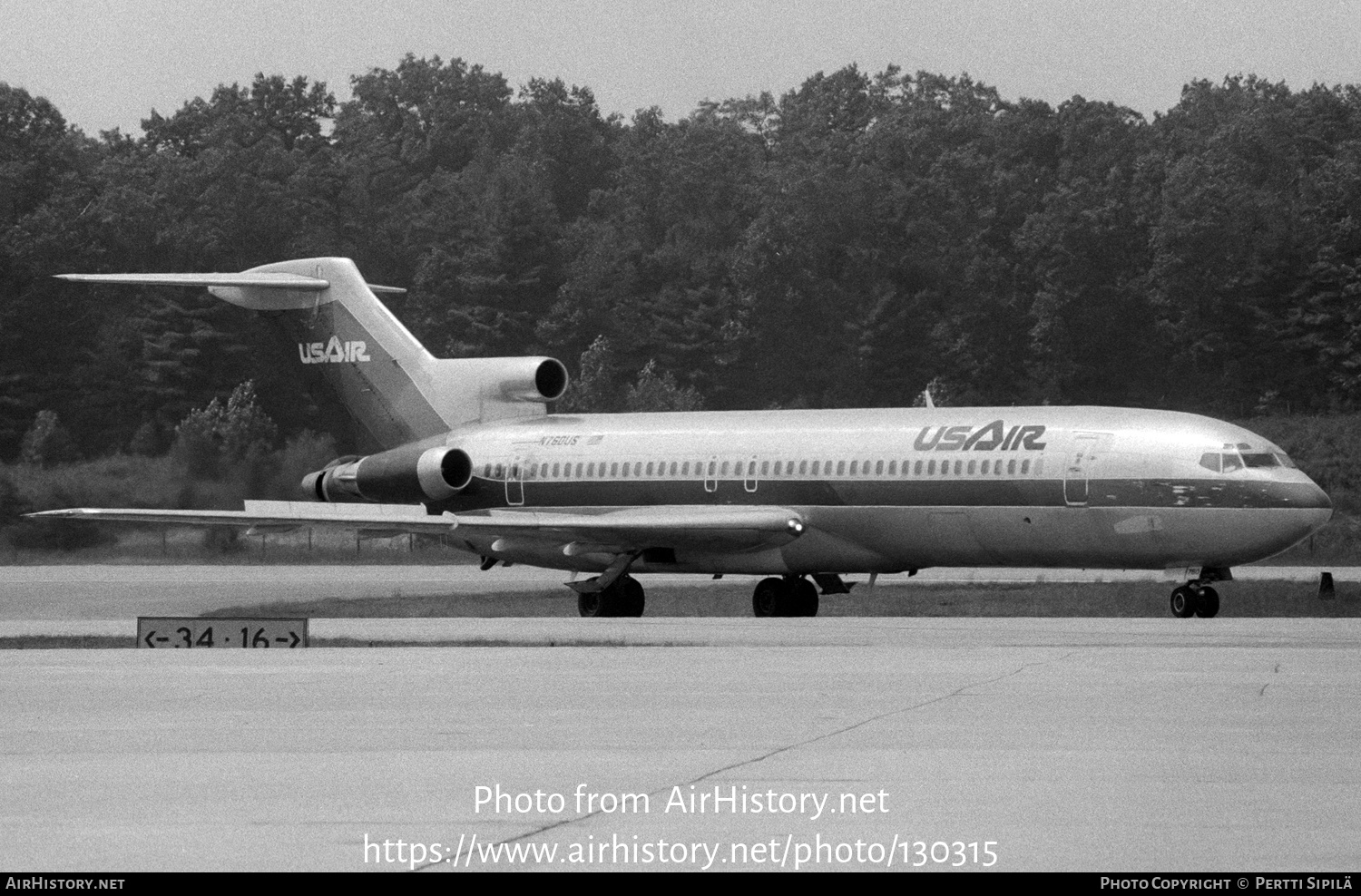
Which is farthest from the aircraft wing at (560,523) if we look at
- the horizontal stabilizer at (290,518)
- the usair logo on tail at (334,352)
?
the usair logo on tail at (334,352)

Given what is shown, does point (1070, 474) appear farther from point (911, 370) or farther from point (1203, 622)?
point (911, 370)

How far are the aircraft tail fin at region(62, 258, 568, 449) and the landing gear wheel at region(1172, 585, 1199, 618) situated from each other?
1230 cm

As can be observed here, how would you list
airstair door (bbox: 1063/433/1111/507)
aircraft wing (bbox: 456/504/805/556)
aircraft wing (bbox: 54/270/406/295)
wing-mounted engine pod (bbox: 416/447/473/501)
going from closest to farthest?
airstair door (bbox: 1063/433/1111/507)
aircraft wing (bbox: 456/504/805/556)
aircraft wing (bbox: 54/270/406/295)
wing-mounted engine pod (bbox: 416/447/473/501)

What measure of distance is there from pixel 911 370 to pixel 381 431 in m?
46.4

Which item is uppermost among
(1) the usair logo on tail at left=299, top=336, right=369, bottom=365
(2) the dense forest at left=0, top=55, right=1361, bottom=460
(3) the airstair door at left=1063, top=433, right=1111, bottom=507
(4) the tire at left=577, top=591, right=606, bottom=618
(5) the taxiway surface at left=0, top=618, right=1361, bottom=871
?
(2) the dense forest at left=0, top=55, right=1361, bottom=460

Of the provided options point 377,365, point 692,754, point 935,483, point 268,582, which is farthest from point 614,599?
point 692,754

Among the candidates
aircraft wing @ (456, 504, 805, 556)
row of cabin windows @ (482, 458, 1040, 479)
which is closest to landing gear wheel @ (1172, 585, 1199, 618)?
row of cabin windows @ (482, 458, 1040, 479)

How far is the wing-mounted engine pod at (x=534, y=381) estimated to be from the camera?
132 feet

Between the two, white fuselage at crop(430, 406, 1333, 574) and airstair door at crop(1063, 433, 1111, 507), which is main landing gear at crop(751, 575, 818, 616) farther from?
airstair door at crop(1063, 433, 1111, 507)

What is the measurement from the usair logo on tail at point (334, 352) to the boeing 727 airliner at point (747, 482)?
1.5 inches

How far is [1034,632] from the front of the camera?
90.2 ft

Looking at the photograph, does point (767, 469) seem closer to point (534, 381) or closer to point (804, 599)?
point (804, 599)

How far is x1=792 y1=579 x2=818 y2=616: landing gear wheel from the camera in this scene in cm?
3597

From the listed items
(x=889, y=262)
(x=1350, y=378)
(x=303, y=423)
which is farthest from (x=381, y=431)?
(x=889, y=262)
